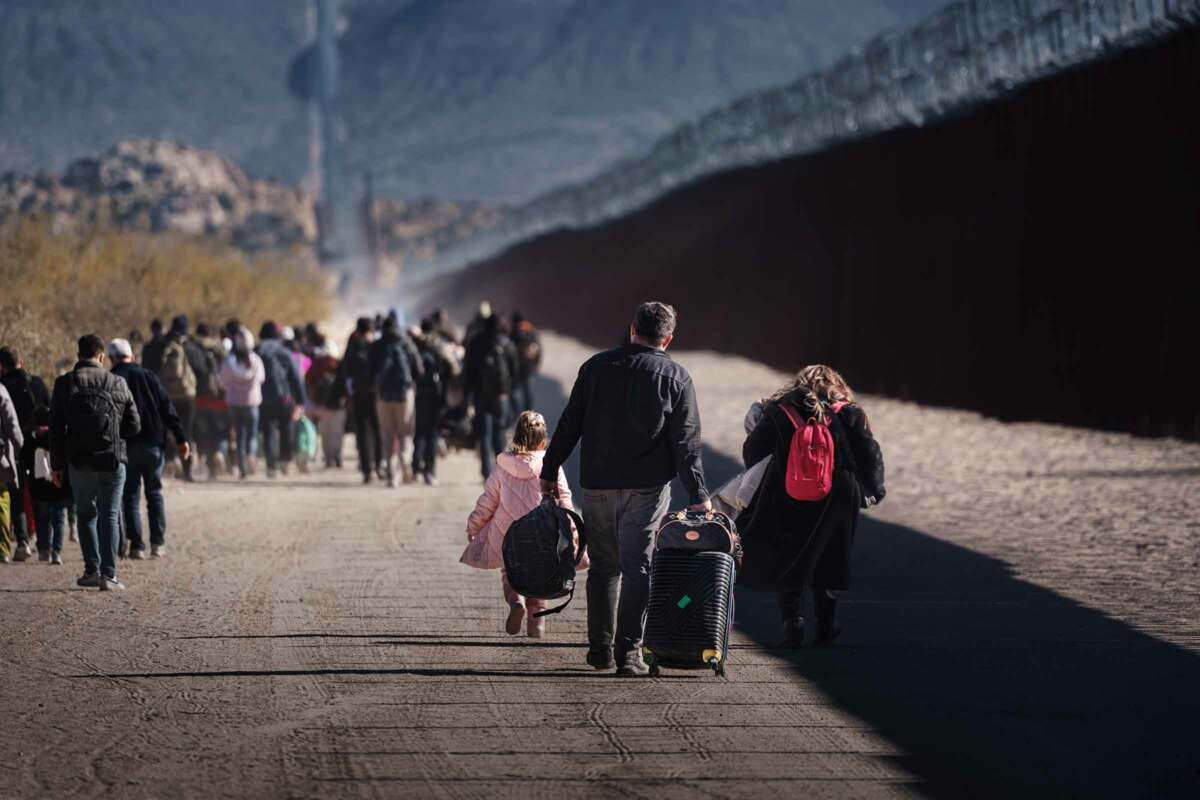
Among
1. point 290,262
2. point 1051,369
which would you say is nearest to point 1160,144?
point 1051,369

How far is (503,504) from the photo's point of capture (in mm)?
10422

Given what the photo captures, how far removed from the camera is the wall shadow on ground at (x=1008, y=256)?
74.1 feet

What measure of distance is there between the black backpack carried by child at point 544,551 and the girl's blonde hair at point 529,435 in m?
0.72

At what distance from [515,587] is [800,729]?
214cm

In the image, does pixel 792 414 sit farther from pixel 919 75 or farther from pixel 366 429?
pixel 919 75

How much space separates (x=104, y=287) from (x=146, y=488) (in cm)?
1849

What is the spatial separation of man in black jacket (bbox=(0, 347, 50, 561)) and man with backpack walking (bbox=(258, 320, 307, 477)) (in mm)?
7291

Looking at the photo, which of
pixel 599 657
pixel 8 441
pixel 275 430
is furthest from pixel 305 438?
pixel 599 657

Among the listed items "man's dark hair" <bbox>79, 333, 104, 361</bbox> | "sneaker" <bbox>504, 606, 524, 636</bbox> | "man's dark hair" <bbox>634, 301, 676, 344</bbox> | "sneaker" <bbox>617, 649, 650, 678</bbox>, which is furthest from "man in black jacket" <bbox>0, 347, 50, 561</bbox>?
"man's dark hair" <bbox>634, 301, 676, 344</bbox>

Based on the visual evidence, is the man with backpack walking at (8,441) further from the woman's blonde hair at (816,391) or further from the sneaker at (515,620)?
the woman's blonde hair at (816,391)

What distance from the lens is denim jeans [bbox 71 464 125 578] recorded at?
41.0 feet

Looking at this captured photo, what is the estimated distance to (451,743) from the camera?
25.5 ft

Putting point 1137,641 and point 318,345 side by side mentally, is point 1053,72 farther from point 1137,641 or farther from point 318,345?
point 1137,641

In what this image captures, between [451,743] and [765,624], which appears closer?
[451,743]
